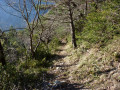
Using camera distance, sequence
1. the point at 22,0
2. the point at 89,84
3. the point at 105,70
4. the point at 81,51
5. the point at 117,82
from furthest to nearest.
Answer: the point at 81,51
the point at 22,0
the point at 105,70
the point at 89,84
the point at 117,82

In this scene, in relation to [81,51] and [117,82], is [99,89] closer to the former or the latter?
[117,82]

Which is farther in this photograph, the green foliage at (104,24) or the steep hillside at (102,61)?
the green foliage at (104,24)

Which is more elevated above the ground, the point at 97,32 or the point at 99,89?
the point at 97,32

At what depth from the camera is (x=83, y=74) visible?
461 cm

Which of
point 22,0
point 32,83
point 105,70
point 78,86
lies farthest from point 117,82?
point 22,0

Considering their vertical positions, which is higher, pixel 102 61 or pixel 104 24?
Answer: pixel 104 24

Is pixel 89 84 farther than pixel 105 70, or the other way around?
pixel 105 70

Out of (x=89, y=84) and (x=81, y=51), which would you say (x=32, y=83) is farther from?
(x=81, y=51)

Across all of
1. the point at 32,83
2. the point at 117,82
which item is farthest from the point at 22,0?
the point at 117,82

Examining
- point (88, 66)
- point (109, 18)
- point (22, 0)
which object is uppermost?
point (22, 0)

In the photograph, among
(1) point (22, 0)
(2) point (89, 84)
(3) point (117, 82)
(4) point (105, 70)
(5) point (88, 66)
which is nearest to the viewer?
(3) point (117, 82)

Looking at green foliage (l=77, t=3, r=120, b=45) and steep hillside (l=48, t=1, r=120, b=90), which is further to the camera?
green foliage (l=77, t=3, r=120, b=45)

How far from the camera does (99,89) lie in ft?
11.6

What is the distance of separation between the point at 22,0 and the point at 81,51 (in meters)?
4.66
